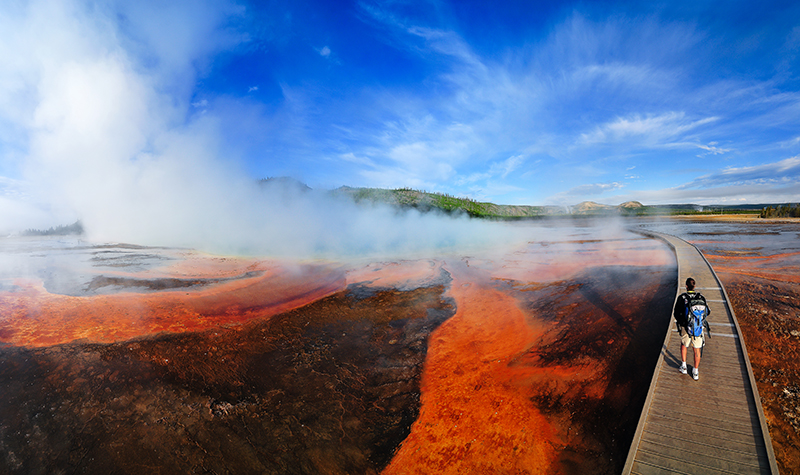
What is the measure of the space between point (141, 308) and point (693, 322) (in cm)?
1463

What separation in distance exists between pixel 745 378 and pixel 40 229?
77342mm

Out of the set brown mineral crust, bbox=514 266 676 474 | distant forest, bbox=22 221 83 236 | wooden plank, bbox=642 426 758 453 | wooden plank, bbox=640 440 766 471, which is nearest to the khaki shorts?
brown mineral crust, bbox=514 266 676 474

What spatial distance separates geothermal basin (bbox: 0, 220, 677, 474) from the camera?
4.61m

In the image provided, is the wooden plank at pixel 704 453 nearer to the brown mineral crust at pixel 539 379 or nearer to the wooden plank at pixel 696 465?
the wooden plank at pixel 696 465

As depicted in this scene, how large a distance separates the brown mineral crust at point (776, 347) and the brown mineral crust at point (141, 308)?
1142cm

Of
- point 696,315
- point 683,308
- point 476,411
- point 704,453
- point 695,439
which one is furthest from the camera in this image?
point 476,411

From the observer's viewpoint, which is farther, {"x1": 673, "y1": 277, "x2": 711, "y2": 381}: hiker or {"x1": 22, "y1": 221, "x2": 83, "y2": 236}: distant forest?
{"x1": 22, "y1": 221, "x2": 83, "y2": 236}: distant forest

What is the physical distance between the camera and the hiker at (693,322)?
4871 mm

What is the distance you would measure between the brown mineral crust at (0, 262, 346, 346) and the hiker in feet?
34.2

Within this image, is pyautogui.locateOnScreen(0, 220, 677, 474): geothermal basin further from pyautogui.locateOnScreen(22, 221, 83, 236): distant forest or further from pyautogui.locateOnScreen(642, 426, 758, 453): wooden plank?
pyautogui.locateOnScreen(22, 221, 83, 236): distant forest

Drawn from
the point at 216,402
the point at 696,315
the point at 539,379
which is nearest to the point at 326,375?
the point at 216,402

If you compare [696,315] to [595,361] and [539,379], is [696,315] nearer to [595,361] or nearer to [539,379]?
[595,361]

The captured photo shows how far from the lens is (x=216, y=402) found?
18.6 ft

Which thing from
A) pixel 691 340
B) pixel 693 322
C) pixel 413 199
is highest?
pixel 413 199
